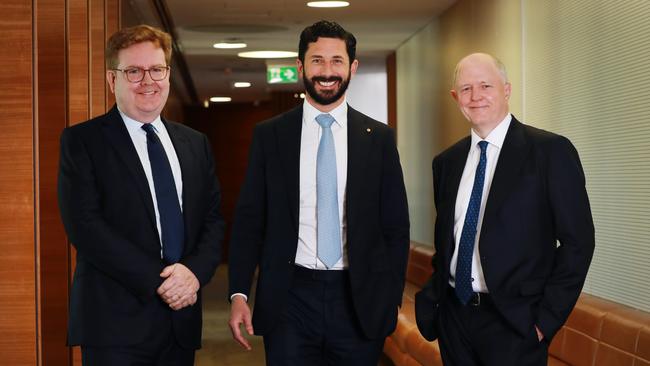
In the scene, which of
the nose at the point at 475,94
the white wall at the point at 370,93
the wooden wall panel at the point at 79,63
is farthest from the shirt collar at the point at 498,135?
the white wall at the point at 370,93

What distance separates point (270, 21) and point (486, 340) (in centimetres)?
816

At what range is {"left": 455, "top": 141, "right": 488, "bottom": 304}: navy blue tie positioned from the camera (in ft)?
11.7

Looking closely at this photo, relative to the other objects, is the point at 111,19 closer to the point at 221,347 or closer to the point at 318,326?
the point at 221,347

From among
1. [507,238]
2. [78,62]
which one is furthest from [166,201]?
[78,62]

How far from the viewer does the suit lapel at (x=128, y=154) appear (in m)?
3.42

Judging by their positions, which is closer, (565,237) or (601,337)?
(565,237)

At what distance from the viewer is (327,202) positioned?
372 cm

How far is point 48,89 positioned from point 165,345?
6.85 feet

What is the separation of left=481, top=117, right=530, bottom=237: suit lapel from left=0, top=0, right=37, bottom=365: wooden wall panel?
2042 millimetres

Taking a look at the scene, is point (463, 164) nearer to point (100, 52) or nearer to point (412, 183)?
point (100, 52)

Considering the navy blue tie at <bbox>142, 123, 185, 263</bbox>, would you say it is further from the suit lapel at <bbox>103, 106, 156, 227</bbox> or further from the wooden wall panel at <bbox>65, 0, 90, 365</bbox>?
the wooden wall panel at <bbox>65, 0, 90, 365</bbox>

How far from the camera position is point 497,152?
12.0 ft

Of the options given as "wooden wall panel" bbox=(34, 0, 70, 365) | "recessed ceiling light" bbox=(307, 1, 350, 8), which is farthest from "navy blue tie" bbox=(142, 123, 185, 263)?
"recessed ceiling light" bbox=(307, 1, 350, 8)

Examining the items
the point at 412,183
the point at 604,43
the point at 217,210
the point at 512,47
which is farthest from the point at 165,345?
the point at 412,183
